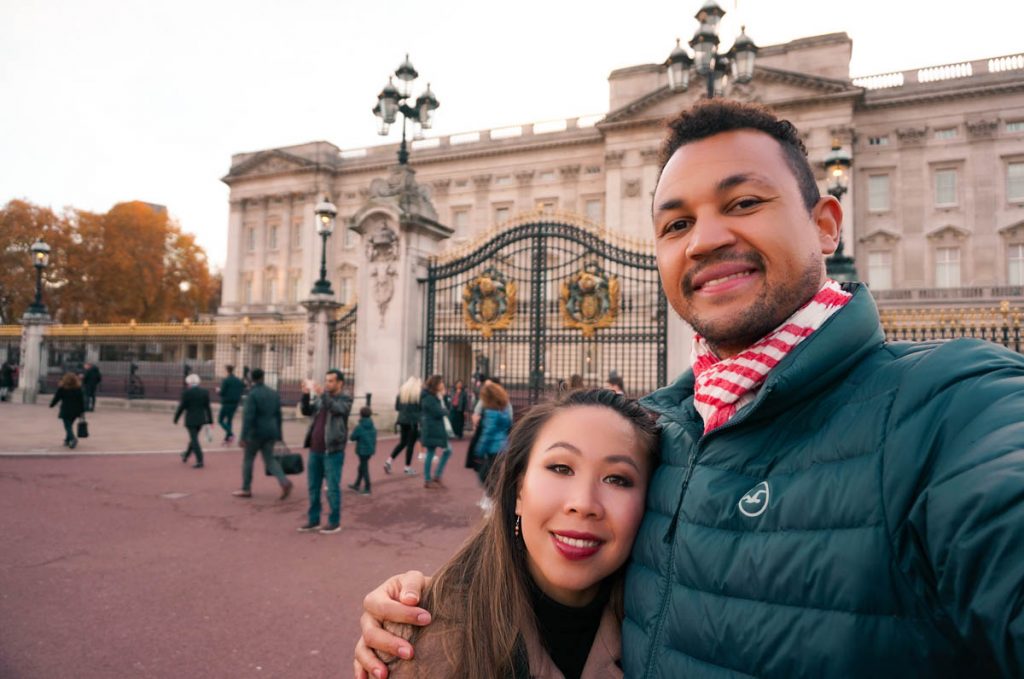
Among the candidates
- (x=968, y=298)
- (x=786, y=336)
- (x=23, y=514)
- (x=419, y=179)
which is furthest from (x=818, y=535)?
(x=419, y=179)

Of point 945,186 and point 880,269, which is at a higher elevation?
point 945,186

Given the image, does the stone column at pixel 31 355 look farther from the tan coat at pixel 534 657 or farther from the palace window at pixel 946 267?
the palace window at pixel 946 267

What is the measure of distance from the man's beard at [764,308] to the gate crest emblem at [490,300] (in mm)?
12465

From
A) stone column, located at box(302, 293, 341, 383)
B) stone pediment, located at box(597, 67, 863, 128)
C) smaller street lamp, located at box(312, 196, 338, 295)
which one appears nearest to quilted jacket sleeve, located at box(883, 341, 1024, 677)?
smaller street lamp, located at box(312, 196, 338, 295)

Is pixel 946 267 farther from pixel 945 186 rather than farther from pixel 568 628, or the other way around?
pixel 568 628

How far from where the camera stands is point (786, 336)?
1319 mm

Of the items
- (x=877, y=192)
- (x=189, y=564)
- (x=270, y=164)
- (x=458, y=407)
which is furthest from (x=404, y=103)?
(x=270, y=164)

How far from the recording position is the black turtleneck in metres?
1.63

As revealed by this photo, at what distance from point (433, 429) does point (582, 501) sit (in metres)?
7.80

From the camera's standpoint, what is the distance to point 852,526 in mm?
1032

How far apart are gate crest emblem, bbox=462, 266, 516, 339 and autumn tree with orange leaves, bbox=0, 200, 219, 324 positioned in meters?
42.1

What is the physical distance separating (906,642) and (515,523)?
1050 millimetres

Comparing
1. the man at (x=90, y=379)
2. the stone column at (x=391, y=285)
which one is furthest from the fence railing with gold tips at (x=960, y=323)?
the man at (x=90, y=379)

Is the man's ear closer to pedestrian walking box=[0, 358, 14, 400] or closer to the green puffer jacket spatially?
the green puffer jacket
